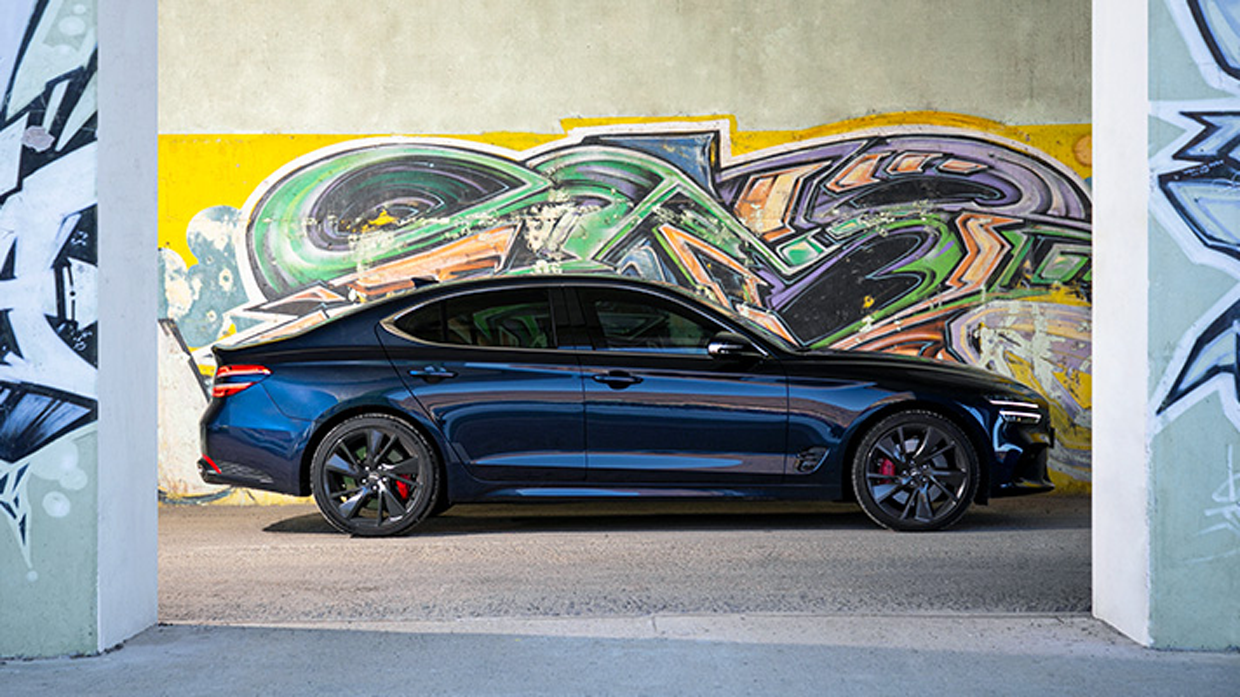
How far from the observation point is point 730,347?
7.82 metres

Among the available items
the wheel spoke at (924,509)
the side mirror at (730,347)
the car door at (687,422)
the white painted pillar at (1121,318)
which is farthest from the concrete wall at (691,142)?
the white painted pillar at (1121,318)

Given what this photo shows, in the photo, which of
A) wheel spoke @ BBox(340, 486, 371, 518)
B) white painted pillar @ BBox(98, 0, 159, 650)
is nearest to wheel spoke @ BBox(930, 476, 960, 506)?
wheel spoke @ BBox(340, 486, 371, 518)

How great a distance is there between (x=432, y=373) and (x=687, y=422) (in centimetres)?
164

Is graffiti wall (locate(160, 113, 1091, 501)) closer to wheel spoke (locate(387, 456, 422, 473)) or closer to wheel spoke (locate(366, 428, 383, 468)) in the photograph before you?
wheel spoke (locate(366, 428, 383, 468))

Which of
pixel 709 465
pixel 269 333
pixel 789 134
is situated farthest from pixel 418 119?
pixel 709 465

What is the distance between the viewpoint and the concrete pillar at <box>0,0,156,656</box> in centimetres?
439

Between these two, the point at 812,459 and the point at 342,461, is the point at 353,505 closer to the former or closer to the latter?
the point at 342,461

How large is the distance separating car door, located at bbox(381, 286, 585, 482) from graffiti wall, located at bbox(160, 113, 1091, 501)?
268cm

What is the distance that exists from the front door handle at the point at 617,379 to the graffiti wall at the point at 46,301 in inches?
150

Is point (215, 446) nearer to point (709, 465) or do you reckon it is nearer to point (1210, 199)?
point (709, 465)

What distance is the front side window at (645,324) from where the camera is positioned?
7.99 metres

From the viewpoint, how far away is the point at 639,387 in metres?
7.81

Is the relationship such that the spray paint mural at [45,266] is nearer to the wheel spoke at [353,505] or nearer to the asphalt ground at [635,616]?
the asphalt ground at [635,616]

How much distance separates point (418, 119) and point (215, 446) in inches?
149
